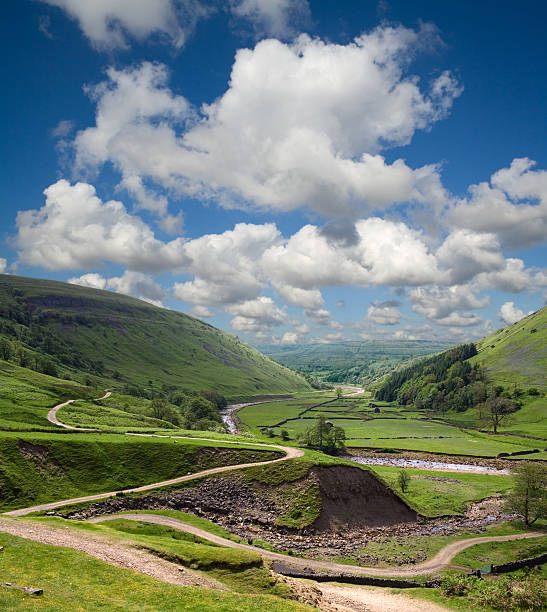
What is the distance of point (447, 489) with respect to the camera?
96.8 meters

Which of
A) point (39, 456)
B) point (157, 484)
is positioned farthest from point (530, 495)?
point (39, 456)

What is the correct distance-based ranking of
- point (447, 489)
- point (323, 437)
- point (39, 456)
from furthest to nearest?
1. point (323, 437)
2. point (447, 489)
3. point (39, 456)

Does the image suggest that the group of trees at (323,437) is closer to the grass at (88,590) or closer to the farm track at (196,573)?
the farm track at (196,573)

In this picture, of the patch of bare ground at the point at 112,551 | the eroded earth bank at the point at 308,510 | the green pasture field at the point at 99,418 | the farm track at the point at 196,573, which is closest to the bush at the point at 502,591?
the farm track at the point at 196,573

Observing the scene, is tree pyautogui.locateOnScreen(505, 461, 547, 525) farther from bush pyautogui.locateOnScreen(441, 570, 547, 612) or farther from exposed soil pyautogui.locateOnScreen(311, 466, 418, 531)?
bush pyautogui.locateOnScreen(441, 570, 547, 612)

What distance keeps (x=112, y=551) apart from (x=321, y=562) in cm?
3011

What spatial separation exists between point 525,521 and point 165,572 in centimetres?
7126

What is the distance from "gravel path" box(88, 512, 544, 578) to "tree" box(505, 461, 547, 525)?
635 inches

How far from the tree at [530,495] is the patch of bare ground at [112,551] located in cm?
6484

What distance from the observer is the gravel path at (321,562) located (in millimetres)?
51753

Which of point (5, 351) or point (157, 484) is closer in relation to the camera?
point (157, 484)

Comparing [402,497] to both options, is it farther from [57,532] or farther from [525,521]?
[57,532]

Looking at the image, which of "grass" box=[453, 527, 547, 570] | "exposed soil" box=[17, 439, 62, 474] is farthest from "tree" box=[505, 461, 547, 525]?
"exposed soil" box=[17, 439, 62, 474]

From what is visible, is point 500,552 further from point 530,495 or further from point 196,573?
point 196,573
